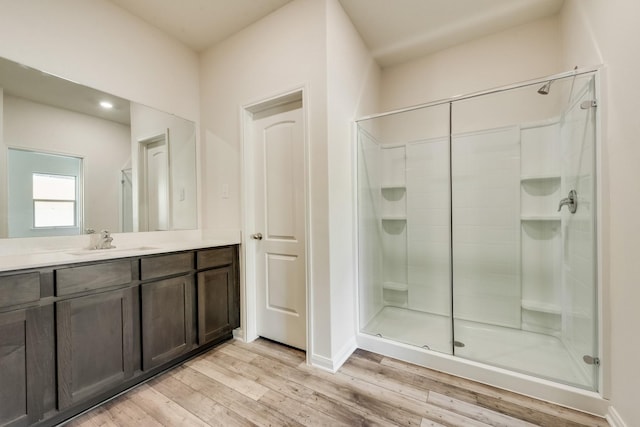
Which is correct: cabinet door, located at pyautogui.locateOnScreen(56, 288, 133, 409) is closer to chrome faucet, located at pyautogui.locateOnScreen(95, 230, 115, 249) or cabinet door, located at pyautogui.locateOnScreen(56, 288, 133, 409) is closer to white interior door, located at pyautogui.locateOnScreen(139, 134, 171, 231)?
chrome faucet, located at pyautogui.locateOnScreen(95, 230, 115, 249)

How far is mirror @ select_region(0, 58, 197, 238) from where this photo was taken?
62.3 inches

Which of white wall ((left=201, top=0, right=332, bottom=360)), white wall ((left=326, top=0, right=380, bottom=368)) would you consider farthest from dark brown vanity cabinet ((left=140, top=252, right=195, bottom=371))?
white wall ((left=326, top=0, right=380, bottom=368))

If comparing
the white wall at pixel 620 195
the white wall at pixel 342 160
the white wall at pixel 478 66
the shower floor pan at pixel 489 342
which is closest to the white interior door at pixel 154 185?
the white wall at pixel 342 160

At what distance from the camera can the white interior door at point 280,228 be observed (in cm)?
211

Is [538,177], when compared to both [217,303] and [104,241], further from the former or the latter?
[104,241]

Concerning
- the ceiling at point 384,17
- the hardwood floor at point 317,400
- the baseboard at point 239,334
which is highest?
the ceiling at point 384,17

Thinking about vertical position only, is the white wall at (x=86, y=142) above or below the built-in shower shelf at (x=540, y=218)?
above

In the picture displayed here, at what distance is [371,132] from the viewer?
249 centimetres

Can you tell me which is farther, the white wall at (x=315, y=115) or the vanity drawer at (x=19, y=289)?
the white wall at (x=315, y=115)

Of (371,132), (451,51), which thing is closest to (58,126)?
(371,132)

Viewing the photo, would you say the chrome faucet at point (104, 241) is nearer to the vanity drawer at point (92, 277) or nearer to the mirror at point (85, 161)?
the mirror at point (85, 161)

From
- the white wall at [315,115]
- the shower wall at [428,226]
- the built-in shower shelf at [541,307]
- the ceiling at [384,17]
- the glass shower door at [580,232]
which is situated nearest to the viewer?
the glass shower door at [580,232]

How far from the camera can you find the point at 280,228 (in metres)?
2.21

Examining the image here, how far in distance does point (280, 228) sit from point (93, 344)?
1.38m
